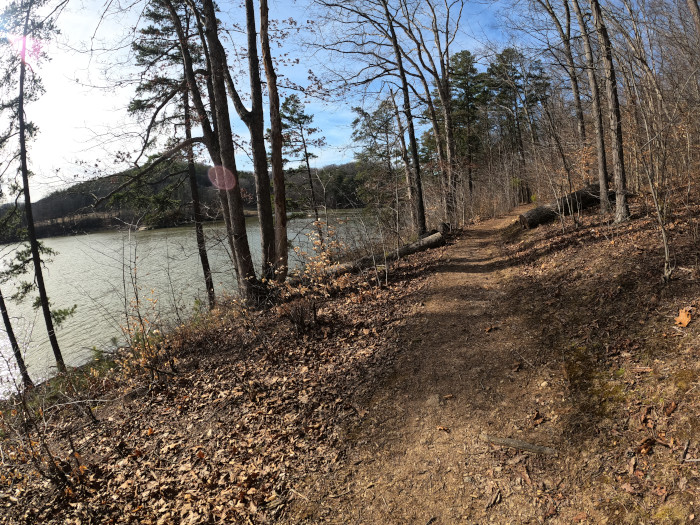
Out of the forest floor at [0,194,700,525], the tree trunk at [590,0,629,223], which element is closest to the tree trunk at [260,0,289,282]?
the forest floor at [0,194,700,525]

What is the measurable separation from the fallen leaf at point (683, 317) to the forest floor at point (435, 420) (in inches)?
0.8

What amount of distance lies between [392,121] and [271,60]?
13.2ft

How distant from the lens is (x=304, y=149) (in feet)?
80.5

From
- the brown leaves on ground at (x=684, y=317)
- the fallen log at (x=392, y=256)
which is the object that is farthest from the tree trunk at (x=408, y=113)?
the brown leaves on ground at (x=684, y=317)

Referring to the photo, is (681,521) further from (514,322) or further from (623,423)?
(514,322)

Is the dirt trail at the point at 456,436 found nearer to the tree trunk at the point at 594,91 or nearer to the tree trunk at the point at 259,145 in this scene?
the tree trunk at the point at 259,145

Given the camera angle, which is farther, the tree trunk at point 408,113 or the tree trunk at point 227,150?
the tree trunk at point 408,113

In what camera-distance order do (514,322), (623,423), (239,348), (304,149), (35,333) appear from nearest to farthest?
(623,423)
(514,322)
(239,348)
(35,333)
(304,149)

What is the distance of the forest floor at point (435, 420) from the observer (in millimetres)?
2525

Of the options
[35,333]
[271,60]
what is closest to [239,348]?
[271,60]

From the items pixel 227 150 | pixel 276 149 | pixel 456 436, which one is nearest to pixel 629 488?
pixel 456 436

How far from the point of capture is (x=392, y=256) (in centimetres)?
960

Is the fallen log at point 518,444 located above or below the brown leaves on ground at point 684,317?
below

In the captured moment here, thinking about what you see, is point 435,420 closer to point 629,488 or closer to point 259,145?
point 629,488
